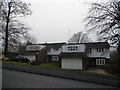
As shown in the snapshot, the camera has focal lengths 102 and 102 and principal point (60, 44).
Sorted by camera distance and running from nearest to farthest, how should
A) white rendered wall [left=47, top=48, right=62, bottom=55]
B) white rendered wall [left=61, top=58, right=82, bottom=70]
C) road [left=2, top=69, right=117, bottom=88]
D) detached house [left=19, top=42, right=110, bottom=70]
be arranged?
1. road [left=2, top=69, right=117, bottom=88]
2. white rendered wall [left=61, top=58, right=82, bottom=70]
3. detached house [left=19, top=42, right=110, bottom=70]
4. white rendered wall [left=47, top=48, right=62, bottom=55]

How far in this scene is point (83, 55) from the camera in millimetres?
21812

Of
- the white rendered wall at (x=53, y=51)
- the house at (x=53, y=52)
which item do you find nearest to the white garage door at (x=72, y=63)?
the house at (x=53, y=52)

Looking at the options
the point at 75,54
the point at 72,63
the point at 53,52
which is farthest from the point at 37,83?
the point at 53,52

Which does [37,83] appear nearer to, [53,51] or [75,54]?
[75,54]

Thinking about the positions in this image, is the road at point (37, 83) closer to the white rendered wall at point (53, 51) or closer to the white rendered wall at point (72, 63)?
the white rendered wall at point (72, 63)

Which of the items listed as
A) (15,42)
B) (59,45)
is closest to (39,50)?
(59,45)

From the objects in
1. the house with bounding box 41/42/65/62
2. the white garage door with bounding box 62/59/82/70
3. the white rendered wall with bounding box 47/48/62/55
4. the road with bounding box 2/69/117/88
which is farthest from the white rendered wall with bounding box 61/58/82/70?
the road with bounding box 2/69/117/88

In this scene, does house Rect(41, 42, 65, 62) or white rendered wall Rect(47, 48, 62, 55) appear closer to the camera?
house Rect(41, 42, 65, 62)

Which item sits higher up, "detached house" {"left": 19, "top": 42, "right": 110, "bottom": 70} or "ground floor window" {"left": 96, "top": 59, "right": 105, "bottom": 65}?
"detached house" {"left": 19, "top": 42, "right": 110, "bottom": 70}

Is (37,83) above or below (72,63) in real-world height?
above

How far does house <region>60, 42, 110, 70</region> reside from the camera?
860 inches

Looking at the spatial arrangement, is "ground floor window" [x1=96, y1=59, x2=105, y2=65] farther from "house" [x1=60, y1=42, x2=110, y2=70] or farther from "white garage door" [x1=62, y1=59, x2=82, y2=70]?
"white garage door" [x1=62, y1=59, x2=82, y2=70]

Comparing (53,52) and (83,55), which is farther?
(53,52)

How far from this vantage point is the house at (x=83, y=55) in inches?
860
